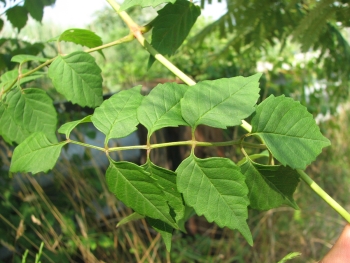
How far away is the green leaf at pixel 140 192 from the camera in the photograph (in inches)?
16.0

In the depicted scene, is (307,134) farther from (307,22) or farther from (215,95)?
(307,22)

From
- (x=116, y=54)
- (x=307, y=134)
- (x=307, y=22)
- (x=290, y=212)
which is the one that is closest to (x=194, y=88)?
(x=307, y=134)

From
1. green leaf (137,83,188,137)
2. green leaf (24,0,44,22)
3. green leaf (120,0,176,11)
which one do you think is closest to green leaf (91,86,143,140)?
green leaf (137,83,188,137)

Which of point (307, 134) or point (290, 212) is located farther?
point (290, 212)

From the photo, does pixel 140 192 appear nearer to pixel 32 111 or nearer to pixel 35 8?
pixel 32 111

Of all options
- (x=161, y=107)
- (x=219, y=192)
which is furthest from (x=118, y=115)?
(x=219, y=192)

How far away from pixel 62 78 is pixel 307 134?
1.23 ft

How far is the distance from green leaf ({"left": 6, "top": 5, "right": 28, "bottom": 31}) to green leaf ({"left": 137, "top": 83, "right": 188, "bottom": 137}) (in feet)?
1.76

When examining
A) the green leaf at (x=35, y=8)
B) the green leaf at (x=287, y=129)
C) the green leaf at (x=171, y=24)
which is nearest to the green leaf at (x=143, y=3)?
the green leaf at (x=171, y=24)

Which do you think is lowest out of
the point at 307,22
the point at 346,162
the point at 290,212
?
the point at 346,162

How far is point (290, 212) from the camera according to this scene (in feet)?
7.33

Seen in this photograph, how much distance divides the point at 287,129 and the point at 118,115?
0.70 feet

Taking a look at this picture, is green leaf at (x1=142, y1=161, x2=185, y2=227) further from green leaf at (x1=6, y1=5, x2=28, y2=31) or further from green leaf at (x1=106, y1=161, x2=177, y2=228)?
green leaf at (x1=6, y1=5, x2=28, y2=31)

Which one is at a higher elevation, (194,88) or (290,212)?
(194,88)
